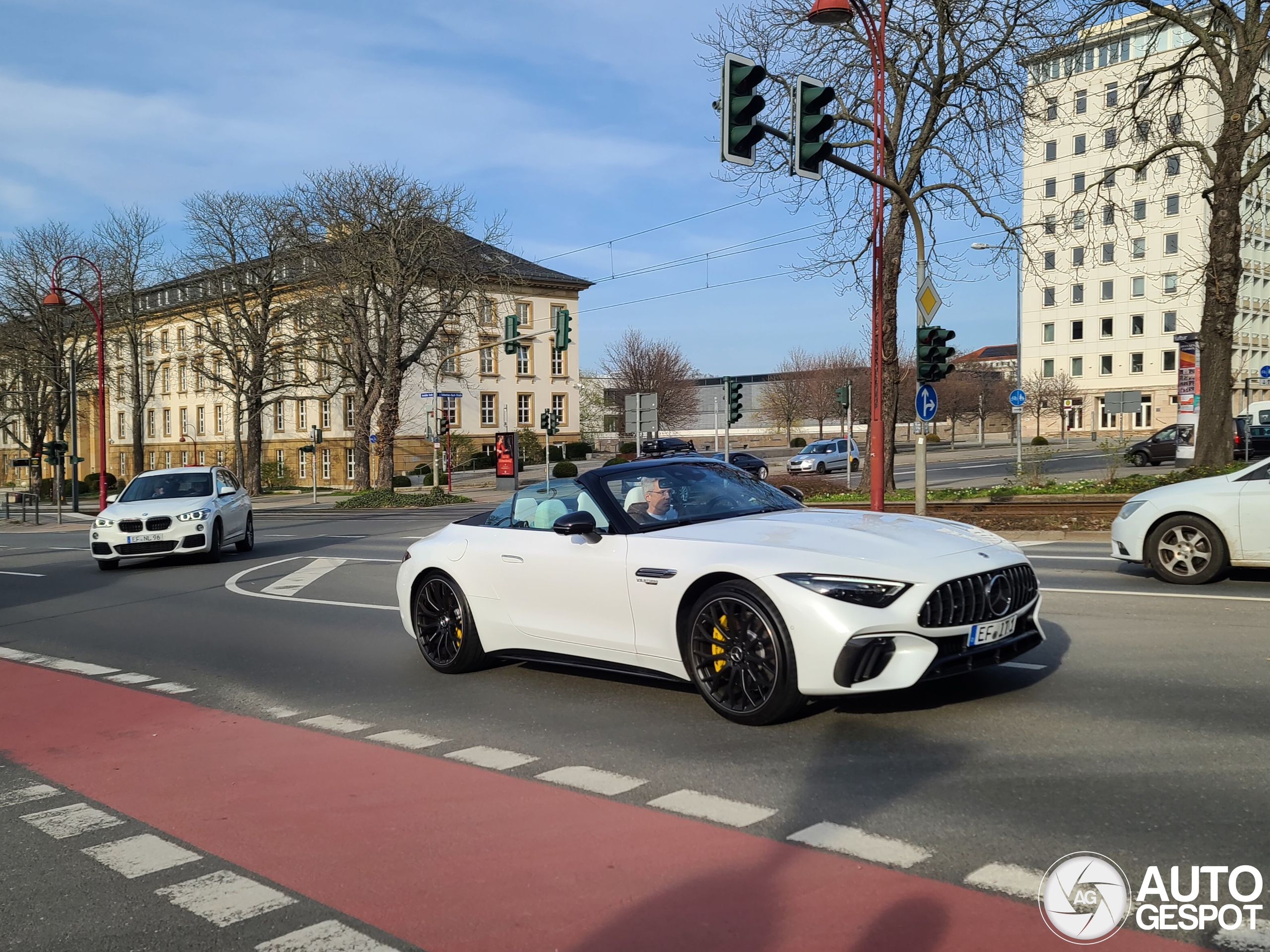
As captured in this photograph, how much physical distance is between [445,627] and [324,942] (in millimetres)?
4393

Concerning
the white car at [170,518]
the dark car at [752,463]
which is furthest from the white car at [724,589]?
the dark car at [752,463]

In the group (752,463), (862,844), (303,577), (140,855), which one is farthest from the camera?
(752,463)

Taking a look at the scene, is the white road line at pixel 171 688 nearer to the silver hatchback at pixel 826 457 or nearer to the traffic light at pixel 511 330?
the traffic light at pixel 511 330

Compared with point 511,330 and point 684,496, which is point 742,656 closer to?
point 684,496

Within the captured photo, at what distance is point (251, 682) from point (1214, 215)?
17501 millimetres

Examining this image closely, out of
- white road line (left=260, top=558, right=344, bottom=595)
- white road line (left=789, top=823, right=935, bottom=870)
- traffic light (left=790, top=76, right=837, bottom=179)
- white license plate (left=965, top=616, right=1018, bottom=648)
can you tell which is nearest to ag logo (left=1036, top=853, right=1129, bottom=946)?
white road line (left=789, top=823, right=935, bottom=870)

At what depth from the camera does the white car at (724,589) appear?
531 cm

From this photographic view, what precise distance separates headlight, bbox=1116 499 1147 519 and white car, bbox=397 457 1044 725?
4.99 metres

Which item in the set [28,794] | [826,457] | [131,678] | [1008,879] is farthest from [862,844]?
[826,457]

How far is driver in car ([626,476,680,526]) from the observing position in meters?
6.55

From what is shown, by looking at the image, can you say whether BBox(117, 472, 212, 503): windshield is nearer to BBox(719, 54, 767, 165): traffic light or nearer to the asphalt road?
the asphalt road

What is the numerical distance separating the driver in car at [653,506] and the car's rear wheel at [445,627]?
1.59 meters

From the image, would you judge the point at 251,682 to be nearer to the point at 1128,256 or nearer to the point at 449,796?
the point at 449,796

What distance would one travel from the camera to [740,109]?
1195cm
